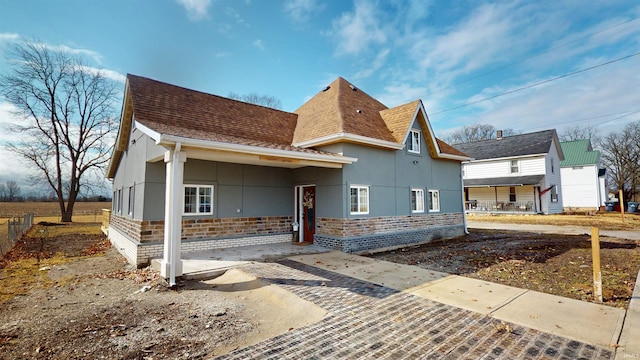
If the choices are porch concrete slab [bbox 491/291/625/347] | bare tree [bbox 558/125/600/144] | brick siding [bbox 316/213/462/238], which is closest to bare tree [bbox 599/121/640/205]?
bare tree [bbox 558/125/600/144]

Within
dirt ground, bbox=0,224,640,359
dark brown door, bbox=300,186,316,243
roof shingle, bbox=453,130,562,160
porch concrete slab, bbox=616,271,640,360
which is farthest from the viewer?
roof shingle, bbox=453,130,562,160

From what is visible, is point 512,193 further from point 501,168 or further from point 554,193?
point 554,193

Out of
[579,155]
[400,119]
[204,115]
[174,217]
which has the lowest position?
[174,217]

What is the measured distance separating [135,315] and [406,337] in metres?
4.42

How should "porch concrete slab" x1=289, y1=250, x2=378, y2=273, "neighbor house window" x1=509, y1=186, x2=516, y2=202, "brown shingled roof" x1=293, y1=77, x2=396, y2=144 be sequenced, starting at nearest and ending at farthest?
"porch concrete slab" x1=289, y1=250, x2=378, y2=273 → "brown shingled roof" x1=293, y1=77, x2=396, y2=144 → "neighbor house window" x1=509, y1=186, x2=516, y2=202

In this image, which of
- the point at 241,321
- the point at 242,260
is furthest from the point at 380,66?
the point at 241,321

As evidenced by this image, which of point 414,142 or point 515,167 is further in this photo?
point 515,167

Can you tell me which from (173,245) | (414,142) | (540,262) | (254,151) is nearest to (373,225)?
(414,142)

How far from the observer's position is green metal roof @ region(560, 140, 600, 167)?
98.3ft

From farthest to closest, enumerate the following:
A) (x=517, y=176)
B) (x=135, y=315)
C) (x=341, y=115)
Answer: (x=517, y=176) < (x=341, y=115) < (x=135, y=315)

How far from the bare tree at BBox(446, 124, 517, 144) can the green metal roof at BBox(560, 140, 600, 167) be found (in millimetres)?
18311

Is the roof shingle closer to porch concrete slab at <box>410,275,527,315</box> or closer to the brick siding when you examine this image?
the brick siding

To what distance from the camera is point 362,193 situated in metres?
10.8

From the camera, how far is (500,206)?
2695 cm
